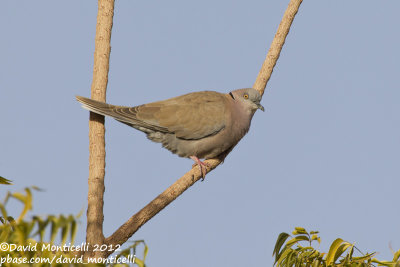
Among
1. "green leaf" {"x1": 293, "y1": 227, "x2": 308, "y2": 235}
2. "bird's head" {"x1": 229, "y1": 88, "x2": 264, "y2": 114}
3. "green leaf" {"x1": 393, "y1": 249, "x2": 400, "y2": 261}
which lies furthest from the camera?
"bird's head" {"x1": 229, "y1": 88, "x2": 264, "y2": 114}

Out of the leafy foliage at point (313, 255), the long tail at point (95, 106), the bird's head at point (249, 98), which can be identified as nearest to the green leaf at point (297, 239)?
the leafy foliage at point (313, 255)

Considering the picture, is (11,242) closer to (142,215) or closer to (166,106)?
(142,215)

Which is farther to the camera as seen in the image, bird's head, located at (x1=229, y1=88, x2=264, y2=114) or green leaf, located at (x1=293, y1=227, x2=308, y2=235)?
bird's head, located at (x1=229, y1=88, x2=264, y2=114)

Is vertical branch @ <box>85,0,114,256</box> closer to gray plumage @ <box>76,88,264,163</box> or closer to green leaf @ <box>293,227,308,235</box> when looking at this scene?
gray plumage @ <box>76,88,264,163</box>

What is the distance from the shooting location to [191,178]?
5883mm

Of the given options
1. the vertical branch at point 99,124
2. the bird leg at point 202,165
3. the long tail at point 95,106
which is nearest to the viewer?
the vertical branch at point 99,124

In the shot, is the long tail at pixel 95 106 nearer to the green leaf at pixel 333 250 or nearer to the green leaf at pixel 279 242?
the green leaf at pixel 279 242

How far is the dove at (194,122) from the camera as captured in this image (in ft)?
21.6

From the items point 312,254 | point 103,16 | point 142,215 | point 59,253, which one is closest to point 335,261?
point 312,254

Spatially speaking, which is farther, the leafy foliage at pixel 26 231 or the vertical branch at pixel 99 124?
the vertical branch at pixel 99 124

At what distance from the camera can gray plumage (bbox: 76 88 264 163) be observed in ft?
21.6

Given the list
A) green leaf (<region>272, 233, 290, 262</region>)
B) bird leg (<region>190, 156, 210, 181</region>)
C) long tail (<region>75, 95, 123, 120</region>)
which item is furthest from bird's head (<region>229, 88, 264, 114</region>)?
green leaf (<region>272, 233, 290, 262</region>)

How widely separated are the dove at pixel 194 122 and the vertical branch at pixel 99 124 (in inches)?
24.2

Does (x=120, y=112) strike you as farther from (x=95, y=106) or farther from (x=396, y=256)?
(x=396, y=256)
